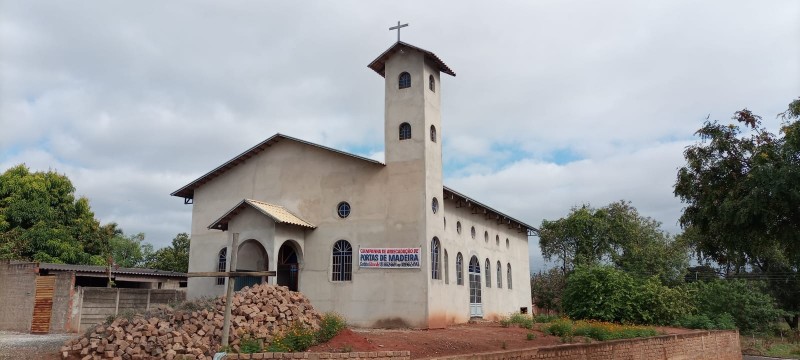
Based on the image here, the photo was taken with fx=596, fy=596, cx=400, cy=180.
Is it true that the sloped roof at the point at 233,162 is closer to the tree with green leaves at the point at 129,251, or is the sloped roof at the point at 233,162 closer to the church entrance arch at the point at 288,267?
the church entrance arch at the point at 288,267

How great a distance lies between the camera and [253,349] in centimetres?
1302

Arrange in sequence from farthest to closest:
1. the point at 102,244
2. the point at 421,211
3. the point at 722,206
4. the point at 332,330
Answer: the point at 102,244, the point at 421,211, the point at 722,206, the point at 332,330

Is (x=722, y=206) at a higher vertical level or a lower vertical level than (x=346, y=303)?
higher

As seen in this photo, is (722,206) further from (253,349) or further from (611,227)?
(611,227)

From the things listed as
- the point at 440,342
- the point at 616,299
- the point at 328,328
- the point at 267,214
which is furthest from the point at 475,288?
the point at 328,328

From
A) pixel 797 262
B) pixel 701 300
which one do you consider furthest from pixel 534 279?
pixel 797 262

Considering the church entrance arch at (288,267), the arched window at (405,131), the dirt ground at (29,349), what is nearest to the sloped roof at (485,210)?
the arched window at (405,131)

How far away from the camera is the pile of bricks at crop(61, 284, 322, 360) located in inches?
520

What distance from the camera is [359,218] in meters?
23.1

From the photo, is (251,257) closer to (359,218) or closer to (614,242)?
(359,218)

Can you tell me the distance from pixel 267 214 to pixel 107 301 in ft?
26.3

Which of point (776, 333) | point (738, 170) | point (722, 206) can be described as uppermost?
point (738, 170)

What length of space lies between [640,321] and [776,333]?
65.9 feet

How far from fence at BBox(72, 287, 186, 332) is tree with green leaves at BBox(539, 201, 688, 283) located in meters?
35.1
